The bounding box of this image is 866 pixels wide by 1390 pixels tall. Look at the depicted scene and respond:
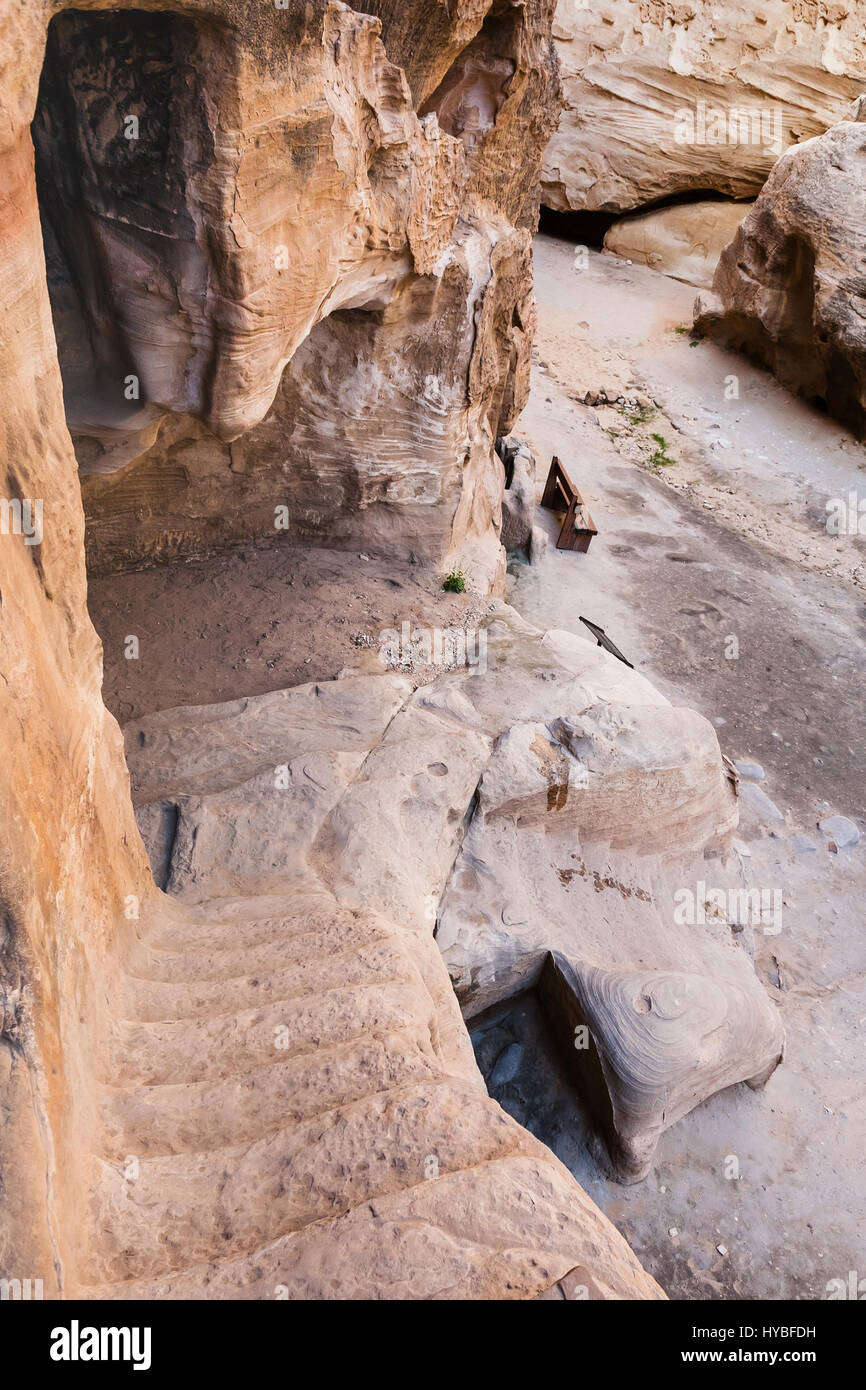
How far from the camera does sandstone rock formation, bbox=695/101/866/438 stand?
1020 cm

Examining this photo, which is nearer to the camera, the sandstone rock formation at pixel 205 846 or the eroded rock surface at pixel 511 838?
the sandstone rock formation at pixel 205 846

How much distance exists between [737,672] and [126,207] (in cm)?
548

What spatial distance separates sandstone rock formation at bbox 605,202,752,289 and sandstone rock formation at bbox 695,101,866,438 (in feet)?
7.82

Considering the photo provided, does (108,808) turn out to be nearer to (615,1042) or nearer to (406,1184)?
(406,1184)

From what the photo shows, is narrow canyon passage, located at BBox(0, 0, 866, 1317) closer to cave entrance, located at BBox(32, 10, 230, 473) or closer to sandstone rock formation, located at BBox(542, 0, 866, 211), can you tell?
cave entrance, located at BBox(32, 10, 230, 473)

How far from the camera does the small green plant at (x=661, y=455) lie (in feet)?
34.4

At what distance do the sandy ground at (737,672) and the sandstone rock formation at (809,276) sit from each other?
368 millimetres

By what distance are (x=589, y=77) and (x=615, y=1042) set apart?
46.7 ft

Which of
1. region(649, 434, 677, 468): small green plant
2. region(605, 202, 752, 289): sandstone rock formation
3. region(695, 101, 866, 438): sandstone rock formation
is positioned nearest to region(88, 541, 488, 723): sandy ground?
region(649, 434, 677, 468): small green plant

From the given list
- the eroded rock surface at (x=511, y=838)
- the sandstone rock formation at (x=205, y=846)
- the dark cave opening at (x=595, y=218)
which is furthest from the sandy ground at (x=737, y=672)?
the sandstone rock formation at (x=205, y=846)

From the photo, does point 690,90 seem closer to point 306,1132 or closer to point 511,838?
point 511,838

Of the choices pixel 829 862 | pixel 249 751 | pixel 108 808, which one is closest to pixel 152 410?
pixel 249 751

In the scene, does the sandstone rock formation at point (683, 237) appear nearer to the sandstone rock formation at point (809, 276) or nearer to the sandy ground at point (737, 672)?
the sandy ground at point (737, 672)

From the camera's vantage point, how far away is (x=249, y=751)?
13.2 ft
